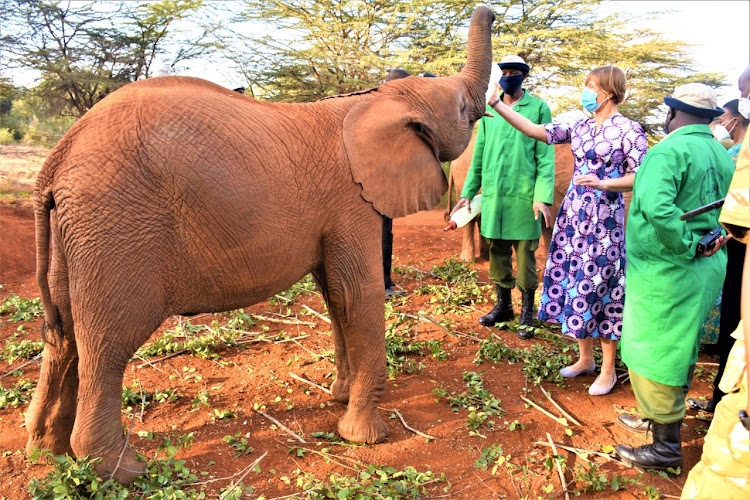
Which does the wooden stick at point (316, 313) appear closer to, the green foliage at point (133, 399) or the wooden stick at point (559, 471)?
the green foliage at point (133, 399)

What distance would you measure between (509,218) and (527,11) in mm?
14474

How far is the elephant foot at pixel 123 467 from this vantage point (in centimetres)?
279

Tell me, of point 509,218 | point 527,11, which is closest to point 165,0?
point 527,11

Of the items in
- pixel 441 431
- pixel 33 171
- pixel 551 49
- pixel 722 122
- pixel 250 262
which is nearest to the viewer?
pixel 250 262

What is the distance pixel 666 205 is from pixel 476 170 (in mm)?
2651

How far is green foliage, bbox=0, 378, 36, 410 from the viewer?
3.76 m

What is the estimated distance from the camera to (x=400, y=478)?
3.14 metres

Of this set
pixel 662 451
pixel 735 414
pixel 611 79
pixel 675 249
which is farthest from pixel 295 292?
pixel 735 414

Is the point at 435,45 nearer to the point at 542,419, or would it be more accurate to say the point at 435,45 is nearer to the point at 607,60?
the point at 607,60

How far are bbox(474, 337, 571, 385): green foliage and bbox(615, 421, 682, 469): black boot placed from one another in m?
1.12

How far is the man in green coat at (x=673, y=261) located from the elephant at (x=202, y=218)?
4.26 feet

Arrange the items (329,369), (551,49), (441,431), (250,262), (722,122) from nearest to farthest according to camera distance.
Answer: (250,262) → (441,431) → (329,369) → (722,122) → (551,49)

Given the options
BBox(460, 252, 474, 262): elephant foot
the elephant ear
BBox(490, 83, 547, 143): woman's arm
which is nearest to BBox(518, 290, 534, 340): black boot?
BBox(490, 83, 547, 143): woman's arm

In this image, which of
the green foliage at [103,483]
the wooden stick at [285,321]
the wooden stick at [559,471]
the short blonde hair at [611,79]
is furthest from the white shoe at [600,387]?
the green foliage at [103,483]
